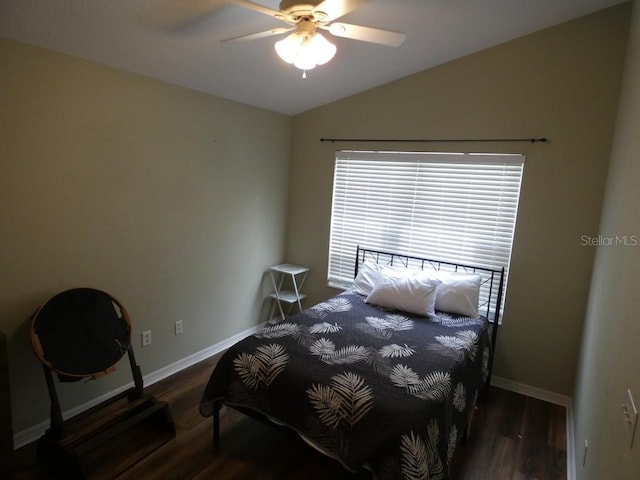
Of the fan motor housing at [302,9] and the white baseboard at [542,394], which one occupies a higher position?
the fan motor housing at [302,9]

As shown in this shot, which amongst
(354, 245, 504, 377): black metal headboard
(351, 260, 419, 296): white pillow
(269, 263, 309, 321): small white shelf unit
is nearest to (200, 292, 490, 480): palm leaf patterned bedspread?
(354, 245, 504, 377): black metal headboard

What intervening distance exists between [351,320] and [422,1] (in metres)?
2.00

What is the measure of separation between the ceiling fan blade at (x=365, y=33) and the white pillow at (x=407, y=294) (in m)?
1.77

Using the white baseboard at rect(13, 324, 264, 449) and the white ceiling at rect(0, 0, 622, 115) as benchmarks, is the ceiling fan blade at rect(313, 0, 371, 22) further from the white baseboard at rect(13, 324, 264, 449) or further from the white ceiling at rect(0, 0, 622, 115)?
the white baseboard at rect(13, 324, 264, 449)

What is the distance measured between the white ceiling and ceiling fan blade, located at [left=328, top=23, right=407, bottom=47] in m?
0.38

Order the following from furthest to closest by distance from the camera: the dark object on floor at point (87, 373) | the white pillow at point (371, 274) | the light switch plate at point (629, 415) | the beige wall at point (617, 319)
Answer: the white pillow at point (371, 274) < the dark object on floor at point (87, 373) < the beige wall at point (617, 319) < the light switch plate at point (629, 415)

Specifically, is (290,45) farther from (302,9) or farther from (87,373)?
(87,373)

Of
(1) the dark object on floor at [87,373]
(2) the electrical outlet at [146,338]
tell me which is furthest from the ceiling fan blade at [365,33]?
(2) the electrical outlet at [146,338]

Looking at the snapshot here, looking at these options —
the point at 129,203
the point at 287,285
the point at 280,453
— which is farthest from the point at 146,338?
the point at 287,285

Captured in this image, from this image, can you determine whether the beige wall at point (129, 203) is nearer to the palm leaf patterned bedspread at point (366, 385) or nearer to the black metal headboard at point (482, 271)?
the palm leaf patterned bedspread at point (366, 385)

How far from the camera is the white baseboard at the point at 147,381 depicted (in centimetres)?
217

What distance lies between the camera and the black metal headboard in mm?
2980

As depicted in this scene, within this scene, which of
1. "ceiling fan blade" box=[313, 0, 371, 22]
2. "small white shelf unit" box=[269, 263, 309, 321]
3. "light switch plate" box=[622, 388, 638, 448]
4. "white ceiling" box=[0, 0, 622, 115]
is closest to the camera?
"light switch plate" box=[622, 388, 638, 448]

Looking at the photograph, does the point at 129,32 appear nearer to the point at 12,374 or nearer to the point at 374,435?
the point at 12,374
